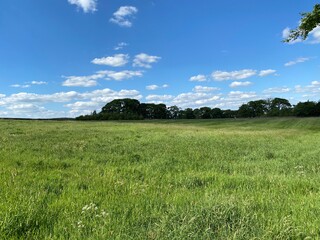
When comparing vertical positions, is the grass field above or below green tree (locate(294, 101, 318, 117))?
below

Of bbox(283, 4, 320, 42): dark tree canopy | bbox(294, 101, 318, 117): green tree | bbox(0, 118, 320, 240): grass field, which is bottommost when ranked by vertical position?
bbox(0, 118, 320, 240): grass field

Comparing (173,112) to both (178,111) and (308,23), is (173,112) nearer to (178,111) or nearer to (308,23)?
(178,111)

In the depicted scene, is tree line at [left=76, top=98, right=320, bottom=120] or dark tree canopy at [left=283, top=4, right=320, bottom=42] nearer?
dark tree canopy at [left=283, top=4, right=320, bottom=42]

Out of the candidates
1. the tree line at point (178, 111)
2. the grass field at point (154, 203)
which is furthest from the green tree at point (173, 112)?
the grass field at point (154, 203)

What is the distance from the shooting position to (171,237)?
165 inches

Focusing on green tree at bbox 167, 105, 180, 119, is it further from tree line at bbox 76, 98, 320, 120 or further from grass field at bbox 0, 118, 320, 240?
grass field at bbox 0, 118, 320, 240

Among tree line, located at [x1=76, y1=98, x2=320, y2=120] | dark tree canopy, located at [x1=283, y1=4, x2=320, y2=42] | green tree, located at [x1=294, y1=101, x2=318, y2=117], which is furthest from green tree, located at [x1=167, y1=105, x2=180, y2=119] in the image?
dark tree canopy, located at [x1=283, y1=4, x2=320, y2=42]

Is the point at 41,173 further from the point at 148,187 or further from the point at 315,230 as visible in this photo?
the point at 315,230

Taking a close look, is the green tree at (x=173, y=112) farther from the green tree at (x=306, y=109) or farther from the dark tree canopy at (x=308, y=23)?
the dark tree canopy at (x=308, y=23)

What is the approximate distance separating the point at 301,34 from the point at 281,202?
34436 mm

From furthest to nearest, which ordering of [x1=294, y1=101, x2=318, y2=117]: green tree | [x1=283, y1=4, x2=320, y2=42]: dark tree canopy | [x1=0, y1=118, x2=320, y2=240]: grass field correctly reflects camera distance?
1. [x1=294, y1=101, x2=318, y2=117]: green tree
2. [x1=283, y1=4, x2=320, y2=42]: dark tree canopy
3. [x1=0, y1=118, x2=320, y2=240]: grass field

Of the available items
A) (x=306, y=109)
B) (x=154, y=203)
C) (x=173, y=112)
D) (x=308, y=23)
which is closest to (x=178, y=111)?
(x=173, y=112)

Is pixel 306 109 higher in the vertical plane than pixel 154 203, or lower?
higher

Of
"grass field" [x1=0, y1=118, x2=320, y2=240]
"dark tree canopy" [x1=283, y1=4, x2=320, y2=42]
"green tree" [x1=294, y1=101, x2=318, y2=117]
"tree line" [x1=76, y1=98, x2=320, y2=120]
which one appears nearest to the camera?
"grass field" [x1=0, y1=118, x2=320, y2=240]
